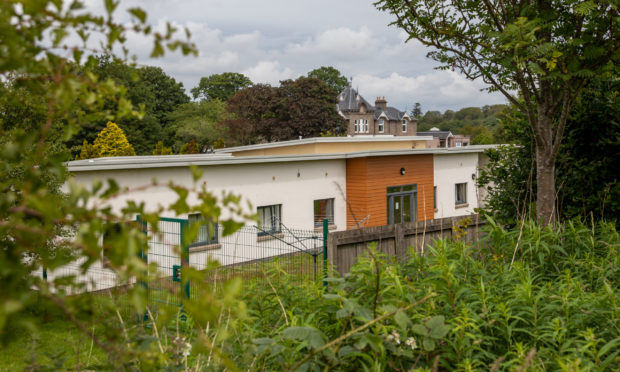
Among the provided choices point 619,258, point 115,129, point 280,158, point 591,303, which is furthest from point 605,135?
point 115,129

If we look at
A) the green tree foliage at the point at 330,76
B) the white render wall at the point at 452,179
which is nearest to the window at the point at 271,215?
the white render wall at the point at 452,179

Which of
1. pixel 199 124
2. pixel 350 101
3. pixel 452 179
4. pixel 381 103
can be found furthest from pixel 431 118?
pixel 452 179

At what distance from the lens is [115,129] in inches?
1704

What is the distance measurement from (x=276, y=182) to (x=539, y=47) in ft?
40.4

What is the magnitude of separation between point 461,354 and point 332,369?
76cm

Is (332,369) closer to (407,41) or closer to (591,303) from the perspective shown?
(591,303)

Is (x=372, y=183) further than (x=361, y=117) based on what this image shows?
No

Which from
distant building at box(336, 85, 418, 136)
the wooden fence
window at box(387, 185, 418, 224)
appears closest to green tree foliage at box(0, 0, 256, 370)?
the wooden fence

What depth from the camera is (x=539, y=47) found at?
548cm

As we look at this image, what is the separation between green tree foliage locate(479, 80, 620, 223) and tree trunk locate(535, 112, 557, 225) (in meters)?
0.36

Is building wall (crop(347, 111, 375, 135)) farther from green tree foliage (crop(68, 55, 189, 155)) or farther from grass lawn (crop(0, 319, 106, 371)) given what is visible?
grass lawn (crop(0, 319, 106, 371))

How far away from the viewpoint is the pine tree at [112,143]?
41.9 m

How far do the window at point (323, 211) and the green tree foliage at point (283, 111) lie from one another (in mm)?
35365

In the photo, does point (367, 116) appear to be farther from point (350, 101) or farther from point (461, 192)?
point (461, 192)
